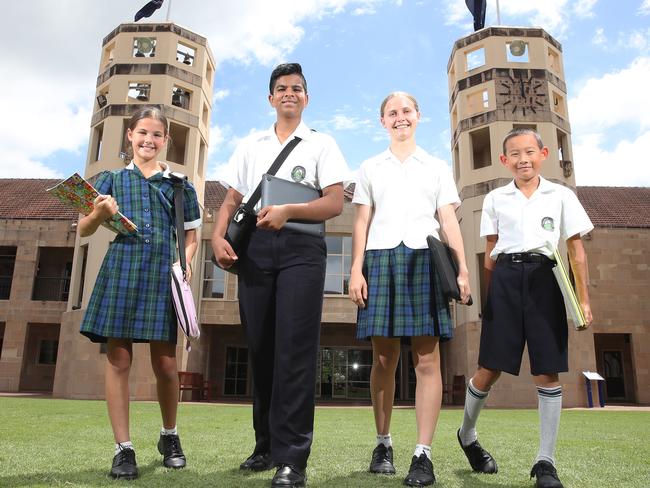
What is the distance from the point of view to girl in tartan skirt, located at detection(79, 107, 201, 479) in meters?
3.15

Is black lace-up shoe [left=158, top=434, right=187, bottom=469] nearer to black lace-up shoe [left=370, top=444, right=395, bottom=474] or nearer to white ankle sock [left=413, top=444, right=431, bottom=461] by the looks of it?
black lace-up shoe [left=370, top=444, right=395, bottom=474]

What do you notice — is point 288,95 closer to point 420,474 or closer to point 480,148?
point 420,474

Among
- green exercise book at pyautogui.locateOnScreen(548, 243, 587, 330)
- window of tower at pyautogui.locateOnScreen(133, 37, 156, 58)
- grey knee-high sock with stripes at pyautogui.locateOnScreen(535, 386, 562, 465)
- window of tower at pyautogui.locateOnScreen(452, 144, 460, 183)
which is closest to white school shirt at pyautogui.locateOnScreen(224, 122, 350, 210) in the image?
green exercise book at pyautogui.locateOnScreen(548, 243, 587, 330)

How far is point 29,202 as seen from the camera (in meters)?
28.0

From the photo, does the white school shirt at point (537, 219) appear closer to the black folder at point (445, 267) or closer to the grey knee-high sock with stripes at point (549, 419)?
the black folder at point (445, 267)

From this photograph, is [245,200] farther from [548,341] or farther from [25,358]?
[25,358]

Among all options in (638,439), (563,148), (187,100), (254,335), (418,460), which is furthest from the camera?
(187,100)

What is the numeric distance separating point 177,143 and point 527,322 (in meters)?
20.5

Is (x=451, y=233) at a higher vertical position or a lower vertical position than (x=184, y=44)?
lower

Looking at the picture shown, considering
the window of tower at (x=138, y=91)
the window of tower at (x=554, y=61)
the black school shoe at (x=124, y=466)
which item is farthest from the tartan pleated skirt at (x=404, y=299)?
the window of tower at (x=554, y=61)

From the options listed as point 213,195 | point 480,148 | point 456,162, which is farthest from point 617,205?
point 213,195

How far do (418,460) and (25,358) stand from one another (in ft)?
89.1

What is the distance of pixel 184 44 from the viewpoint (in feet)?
71.9

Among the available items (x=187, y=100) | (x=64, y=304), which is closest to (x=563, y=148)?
(x=187, y=100)
